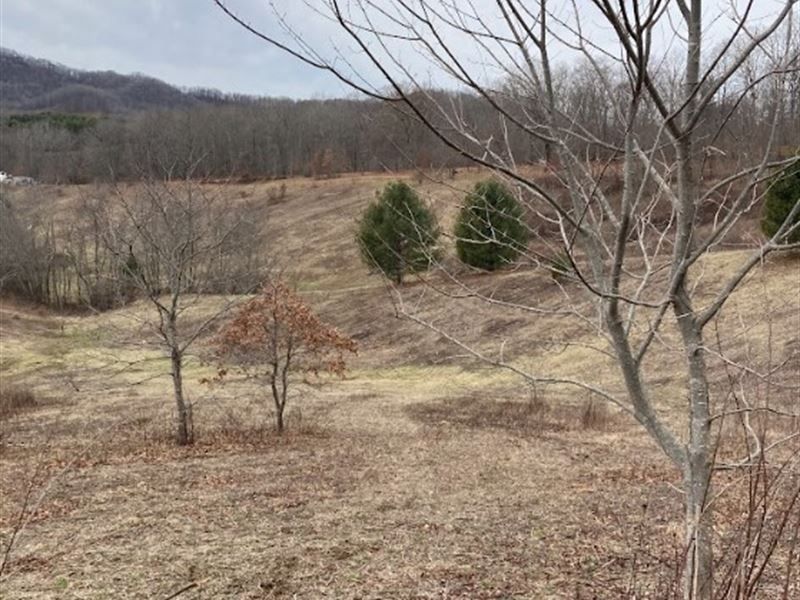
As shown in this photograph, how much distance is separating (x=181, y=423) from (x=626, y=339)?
12.0 m

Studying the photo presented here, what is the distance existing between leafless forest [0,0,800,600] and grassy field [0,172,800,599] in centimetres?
6

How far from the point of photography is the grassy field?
19.9 ft

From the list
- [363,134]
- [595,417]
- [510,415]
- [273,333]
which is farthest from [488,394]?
[363,134]

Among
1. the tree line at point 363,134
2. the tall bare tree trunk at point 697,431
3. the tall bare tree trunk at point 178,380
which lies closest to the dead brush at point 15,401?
the tall bare tree trunk at point 178,380

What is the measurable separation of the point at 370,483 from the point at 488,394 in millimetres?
10394

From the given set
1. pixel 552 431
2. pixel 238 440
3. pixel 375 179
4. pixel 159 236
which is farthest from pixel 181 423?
pixel 375 179

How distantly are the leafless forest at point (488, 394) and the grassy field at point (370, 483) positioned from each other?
59 millimetres

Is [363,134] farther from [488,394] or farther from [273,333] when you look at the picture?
[488,394]

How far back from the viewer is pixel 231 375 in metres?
25.4

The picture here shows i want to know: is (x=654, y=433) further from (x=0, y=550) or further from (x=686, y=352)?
(x=0, y=550)

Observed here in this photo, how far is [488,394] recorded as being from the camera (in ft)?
66.1

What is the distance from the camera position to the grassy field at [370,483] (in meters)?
6.07

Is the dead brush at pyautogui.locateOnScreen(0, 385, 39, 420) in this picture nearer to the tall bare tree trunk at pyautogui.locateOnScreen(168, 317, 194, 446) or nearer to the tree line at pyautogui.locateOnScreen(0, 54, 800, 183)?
the tall bare tree trunk at pyautogui.locateOnScreen(168, 317, 194, 446)

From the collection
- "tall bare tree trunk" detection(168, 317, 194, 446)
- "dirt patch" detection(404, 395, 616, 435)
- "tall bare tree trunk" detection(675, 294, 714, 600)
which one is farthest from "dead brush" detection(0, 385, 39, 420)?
"tall bare tree trunk" detection(675, 294, 714, 600)
